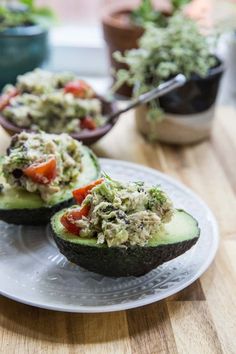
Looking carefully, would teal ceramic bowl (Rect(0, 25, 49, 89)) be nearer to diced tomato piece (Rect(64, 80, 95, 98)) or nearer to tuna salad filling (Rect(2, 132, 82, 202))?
diced tomato piece (Rect(64, 80, 95, 98))

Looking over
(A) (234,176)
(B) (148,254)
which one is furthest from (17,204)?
(A) (234,176)

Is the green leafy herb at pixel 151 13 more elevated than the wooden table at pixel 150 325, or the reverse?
the green leafy herb at pixel 151 13

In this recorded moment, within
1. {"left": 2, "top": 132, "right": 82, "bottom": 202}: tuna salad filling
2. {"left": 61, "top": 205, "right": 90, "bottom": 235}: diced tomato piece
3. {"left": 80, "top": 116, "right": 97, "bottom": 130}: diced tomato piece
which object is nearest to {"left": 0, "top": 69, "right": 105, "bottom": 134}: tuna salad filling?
{"left": 80, "top": 116, "right": 97, "bottom": 130}: diced tomato piece

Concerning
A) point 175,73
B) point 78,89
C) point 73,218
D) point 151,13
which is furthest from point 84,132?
point 151,13

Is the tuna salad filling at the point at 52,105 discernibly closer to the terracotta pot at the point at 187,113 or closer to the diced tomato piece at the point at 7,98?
the diced tomato piece at the point at 7,98

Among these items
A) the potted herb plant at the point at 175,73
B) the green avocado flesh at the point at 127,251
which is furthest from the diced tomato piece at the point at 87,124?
the green avocado flesh at the point at 127,251

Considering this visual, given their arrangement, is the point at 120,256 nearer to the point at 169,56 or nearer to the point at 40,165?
the point at 40,165

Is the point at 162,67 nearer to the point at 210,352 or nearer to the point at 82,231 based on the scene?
the point at 82,231
